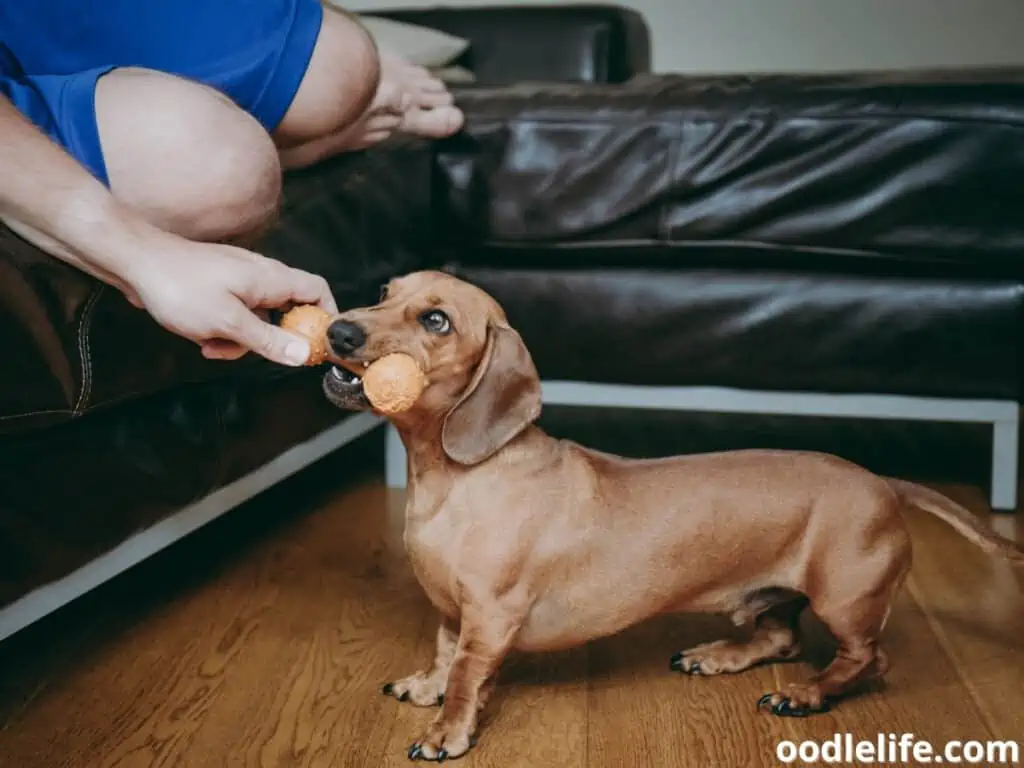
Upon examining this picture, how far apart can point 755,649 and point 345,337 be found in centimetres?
53

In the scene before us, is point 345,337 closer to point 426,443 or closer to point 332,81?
point 426,443

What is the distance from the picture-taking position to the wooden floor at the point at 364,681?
963 millimetres

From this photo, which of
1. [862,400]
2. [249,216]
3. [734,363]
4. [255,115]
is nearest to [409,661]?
[249,216]

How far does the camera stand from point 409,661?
1139mm

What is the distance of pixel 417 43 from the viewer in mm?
2396

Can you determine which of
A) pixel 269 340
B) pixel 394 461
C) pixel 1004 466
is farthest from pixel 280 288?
pixel 1004 466

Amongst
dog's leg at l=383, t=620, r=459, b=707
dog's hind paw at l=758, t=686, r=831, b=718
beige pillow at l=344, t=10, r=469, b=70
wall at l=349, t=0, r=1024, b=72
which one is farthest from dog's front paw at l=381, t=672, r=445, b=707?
wall at l=349, t=0, r=1024, b=72

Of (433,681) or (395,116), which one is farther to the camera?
(395,116)

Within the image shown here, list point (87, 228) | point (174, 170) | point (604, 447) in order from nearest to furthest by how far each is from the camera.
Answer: point (87, 228) < point (174, 170) < point (604, 447)

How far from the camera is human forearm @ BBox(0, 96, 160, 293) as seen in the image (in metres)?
0.82

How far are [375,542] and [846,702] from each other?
67cm

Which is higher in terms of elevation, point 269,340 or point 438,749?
point 269,340

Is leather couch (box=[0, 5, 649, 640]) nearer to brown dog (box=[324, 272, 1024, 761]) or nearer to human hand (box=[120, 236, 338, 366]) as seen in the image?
human hand (box=[120, 236, 338, 366])

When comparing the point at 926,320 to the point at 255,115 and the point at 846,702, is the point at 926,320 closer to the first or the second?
the point at 846,702
